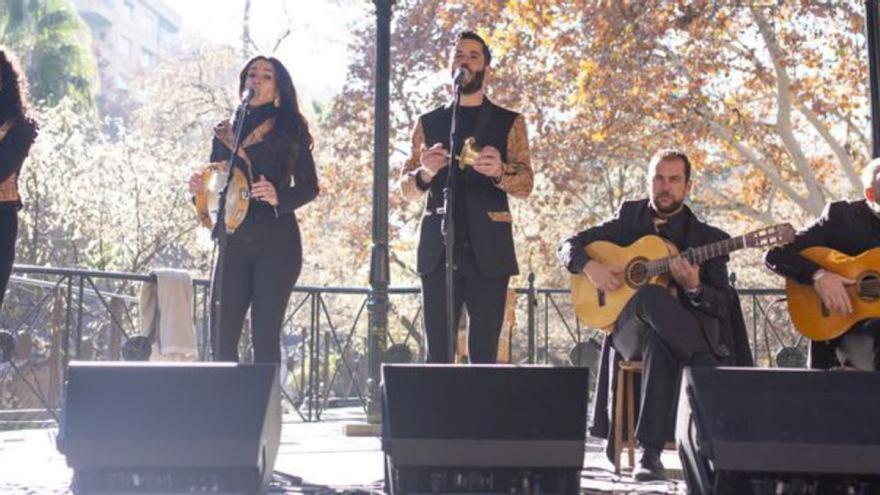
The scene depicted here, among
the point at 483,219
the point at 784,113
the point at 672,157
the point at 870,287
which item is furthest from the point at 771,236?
the point at 784,113

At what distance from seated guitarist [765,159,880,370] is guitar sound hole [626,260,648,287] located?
1.81 feet

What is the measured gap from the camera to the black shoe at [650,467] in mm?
4770

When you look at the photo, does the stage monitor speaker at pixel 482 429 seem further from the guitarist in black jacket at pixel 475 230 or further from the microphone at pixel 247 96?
the microphone at pixel 247 96

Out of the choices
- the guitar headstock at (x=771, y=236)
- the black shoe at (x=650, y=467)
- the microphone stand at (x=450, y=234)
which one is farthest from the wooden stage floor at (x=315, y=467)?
the guitar headstock at (x=771, y=236)

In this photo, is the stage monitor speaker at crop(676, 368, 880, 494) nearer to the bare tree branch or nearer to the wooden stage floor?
the wooden stage floor

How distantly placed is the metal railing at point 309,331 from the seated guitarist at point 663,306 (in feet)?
3.69

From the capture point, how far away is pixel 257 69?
482 cm

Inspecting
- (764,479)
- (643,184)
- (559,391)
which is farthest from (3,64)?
(643,184)

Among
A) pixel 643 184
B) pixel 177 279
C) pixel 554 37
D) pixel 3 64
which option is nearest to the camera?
pixel 3 64

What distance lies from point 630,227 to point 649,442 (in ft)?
3.35

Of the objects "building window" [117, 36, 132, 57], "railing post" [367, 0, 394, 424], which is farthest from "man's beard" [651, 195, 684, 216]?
"building window" [117, 36, 132, 57]

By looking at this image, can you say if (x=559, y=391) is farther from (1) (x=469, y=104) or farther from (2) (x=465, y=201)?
(1) (x=469, y=104)

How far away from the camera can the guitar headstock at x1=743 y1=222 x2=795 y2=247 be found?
4805 mm

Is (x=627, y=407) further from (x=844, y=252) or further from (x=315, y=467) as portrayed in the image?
(x=315, y=467)
